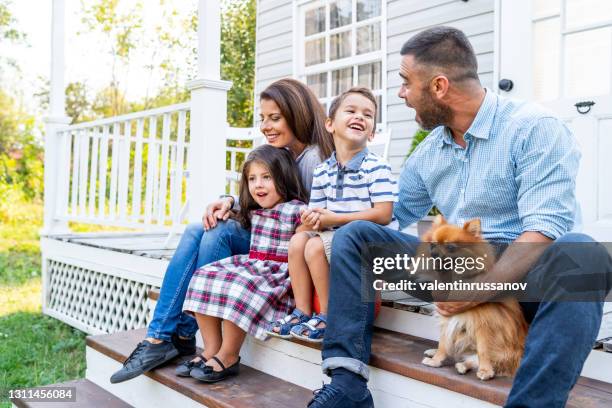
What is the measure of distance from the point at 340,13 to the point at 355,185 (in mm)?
4037

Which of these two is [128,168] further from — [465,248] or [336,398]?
[465,248]

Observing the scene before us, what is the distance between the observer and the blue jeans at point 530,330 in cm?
128

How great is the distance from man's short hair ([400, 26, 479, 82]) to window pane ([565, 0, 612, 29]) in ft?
6.40

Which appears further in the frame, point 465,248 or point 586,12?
point 586,12

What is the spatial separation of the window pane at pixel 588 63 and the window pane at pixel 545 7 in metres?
0.20

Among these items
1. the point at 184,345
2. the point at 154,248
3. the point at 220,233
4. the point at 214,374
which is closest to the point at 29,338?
the point at 154,248

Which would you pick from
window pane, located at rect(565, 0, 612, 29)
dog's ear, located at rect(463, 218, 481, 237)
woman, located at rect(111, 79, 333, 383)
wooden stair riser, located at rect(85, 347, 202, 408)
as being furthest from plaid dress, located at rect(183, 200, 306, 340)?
window pane, located at rect(565, 0, 612, 29)

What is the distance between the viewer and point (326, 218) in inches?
76.9

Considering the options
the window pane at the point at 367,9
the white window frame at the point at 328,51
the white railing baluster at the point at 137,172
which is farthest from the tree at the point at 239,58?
the white railing baluster at the point at 137,172

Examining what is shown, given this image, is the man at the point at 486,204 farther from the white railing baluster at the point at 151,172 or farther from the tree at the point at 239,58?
the tree at the point at 239,58

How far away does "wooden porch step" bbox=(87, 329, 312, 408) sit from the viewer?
6.06ft

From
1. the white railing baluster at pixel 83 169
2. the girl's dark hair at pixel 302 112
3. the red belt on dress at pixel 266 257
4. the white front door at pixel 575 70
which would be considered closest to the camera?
the red belt on dress at pixel 266 257

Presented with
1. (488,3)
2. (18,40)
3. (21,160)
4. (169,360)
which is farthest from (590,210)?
(18,40)

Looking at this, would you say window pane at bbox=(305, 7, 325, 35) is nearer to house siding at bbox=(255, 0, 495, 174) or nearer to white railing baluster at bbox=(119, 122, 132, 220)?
house siding at bbox=(255, 0, 495, 174)
